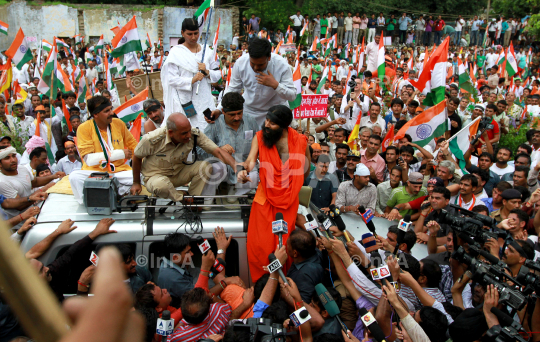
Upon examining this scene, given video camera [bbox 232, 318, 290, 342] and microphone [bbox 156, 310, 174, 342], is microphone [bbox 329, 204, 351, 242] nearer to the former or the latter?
video camera [bbox 232, 318, 290, 342]

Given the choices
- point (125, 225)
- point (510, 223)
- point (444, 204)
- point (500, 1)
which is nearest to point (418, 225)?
point (444, 204)

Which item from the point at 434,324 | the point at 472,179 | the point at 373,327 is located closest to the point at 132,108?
the point at 472,179

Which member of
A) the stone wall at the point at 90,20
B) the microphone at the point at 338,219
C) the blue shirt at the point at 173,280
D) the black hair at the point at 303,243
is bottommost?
the blue shirt at the point at 173,280

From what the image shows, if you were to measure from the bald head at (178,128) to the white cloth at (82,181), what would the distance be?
857 mm

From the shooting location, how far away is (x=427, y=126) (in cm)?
766

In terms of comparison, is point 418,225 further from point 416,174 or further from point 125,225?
point 125,225

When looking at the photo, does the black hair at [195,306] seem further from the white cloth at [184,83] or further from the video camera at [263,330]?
the white cloth at [184,83]

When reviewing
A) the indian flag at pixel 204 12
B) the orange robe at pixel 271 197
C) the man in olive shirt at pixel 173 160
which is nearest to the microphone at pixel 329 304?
the orange robe at pixel 271 197

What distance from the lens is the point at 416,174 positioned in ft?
20.4

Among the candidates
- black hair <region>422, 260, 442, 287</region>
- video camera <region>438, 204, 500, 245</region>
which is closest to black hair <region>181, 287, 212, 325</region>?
black hair <region>422, 260, 442, 287</region>

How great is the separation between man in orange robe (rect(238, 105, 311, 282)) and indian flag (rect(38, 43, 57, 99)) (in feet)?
25.8

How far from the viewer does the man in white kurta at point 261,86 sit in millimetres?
5574

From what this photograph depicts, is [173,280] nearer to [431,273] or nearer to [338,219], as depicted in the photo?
[338,219]

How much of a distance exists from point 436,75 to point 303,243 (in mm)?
6071
